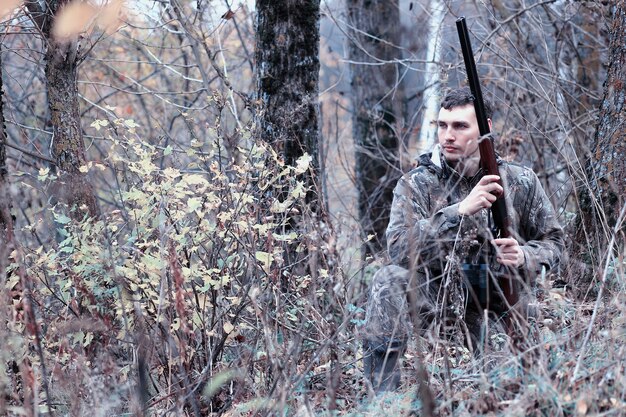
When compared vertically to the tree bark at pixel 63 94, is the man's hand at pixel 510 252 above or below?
below

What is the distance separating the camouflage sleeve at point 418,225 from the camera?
3.76m

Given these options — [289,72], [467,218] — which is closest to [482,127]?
[467,218]

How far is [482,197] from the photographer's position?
366 centimetres

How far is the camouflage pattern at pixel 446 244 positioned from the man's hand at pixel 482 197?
59 millimetres

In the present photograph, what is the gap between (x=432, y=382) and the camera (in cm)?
342

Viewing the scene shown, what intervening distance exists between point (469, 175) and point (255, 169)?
1.07m

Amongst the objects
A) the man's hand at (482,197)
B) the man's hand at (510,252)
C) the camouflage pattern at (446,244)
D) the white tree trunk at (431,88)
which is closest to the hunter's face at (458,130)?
the camouflage pattern at (446,244)

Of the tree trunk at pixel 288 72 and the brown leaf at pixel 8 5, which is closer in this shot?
the brown leaf at pixel 8 5

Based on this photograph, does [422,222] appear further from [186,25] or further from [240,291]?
[186,25]

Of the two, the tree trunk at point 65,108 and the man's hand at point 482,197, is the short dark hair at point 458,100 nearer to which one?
the man's hand at point 482,197

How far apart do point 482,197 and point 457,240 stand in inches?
8.5

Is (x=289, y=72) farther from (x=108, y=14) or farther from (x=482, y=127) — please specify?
(x=482, y=127)

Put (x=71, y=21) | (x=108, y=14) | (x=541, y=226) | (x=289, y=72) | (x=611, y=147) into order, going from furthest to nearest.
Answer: (x=289, y=72) → (x=108, y=14) → (x=611, y=147) → (x=71, y=21) → (x=541, y=226)

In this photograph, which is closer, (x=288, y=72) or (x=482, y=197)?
(x=482, y=197)
